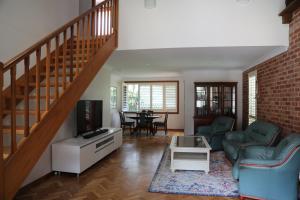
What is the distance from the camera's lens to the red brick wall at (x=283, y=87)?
320 centimetres

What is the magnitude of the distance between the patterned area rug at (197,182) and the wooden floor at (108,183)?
0.13 m

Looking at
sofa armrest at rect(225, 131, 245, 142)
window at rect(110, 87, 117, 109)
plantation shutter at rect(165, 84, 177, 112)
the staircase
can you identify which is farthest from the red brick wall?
window at rect(110, 87, 117, 109)

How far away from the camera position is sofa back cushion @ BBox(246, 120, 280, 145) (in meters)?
3.50

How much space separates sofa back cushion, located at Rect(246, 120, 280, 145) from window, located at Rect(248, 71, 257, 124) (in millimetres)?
990

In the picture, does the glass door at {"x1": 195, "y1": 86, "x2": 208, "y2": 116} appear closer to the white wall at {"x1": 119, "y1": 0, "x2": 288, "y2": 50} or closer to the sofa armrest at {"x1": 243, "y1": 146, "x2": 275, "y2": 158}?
the white wall at {"x1": 119, "y1": 0, "x2": 288, "y2": 50}

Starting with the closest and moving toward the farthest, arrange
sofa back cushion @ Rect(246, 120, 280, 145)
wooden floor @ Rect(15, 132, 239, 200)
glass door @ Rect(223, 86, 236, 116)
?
1. wooden floor @ Rect(15, 132, 239, 200)
2. sofa back cushion @ Rect(246, 120, 280, 145)
3. glass door @ Rect(223, 86, 236, 116)

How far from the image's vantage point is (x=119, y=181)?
338cm

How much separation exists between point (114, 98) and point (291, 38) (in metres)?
6.33

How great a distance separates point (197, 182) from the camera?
331 cm

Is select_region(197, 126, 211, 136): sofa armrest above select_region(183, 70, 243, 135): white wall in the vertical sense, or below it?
below

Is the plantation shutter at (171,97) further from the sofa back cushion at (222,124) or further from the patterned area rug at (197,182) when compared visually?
the patterned area rug at (197,182)

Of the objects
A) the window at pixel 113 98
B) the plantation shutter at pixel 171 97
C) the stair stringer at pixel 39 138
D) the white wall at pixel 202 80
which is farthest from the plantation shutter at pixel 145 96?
the stair stringer at pixel 39 138

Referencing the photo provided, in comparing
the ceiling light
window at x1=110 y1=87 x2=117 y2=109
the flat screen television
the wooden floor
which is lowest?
the wooden floor

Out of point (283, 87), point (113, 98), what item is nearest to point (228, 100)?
point (283, 87)
